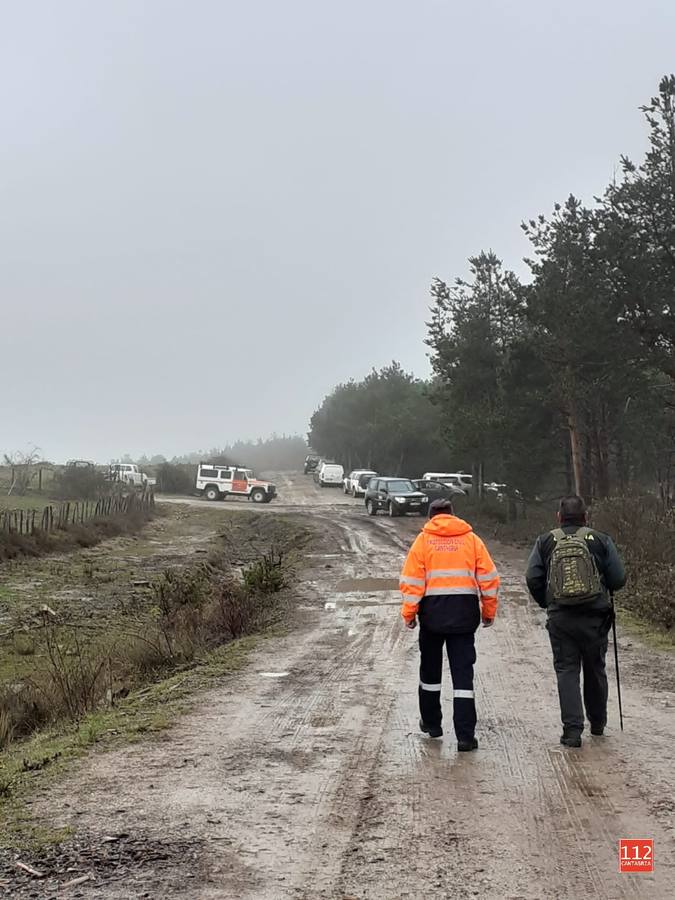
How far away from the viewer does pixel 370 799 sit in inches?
220

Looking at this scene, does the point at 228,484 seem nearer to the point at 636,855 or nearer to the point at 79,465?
the point at 79,465

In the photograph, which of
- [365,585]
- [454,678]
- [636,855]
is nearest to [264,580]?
[365,585]

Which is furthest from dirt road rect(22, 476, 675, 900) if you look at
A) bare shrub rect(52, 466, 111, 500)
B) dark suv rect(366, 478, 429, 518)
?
bare shrub rect(52, 466, 111, 500)

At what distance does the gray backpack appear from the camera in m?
6.85

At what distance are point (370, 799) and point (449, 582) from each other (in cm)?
190

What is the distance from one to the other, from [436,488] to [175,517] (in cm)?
1283

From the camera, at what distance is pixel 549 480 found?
45125 mm

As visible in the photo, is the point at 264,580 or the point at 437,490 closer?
the point at 264,580

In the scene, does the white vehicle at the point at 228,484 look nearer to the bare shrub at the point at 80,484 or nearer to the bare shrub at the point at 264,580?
the bare shrub at the point at 80,484

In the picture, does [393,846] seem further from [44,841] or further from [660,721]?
[660,721]

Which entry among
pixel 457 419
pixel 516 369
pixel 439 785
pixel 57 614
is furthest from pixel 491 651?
pixel 457 419

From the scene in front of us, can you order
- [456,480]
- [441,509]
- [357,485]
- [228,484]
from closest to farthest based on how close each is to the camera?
[441,509] → [456,480] → [228,484] → [357,485]

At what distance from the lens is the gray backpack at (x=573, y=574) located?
6.85 meters

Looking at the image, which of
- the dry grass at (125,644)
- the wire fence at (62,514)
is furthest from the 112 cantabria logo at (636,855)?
the wire fence at (62,514)
